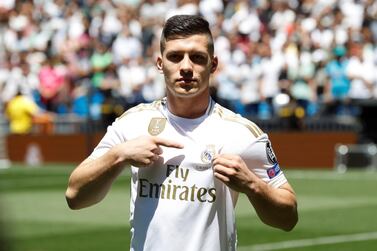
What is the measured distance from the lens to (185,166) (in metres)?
4.36

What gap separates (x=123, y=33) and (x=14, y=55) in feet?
12.5

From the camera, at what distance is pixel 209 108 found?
450 centimetres

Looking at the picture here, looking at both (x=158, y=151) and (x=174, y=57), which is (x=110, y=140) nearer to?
(x=158, y=151)

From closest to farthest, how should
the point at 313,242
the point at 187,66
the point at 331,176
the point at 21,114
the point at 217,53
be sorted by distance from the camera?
the point at 187,66 → the point at 313,242 → the point at 331,176 → the point at 217,53 → the point at 21,114

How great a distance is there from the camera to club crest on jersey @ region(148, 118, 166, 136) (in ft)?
14.5

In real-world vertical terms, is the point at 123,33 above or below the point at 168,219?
below

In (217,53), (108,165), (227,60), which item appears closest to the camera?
(108,165)

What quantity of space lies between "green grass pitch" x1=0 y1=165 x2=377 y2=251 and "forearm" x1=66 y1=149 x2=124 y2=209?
7702 mm

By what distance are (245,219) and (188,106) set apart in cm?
1074

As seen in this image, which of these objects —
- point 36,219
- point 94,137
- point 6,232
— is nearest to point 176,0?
point 94,137

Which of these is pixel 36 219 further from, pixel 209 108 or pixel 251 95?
pixel 209 108

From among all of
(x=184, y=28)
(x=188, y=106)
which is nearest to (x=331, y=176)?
(x=188, y=106)

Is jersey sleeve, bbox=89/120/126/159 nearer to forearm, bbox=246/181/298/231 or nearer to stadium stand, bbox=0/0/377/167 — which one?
forearm, bbox=246/181/298/231

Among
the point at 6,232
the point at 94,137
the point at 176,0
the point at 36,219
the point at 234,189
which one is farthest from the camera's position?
the point at 176,0
